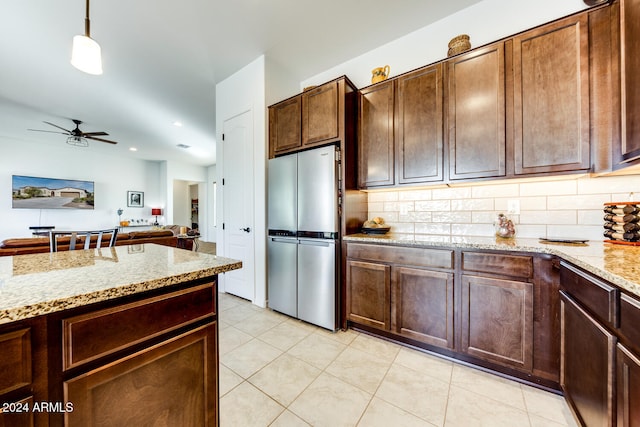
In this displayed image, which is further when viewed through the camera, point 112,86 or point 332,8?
point 112,86

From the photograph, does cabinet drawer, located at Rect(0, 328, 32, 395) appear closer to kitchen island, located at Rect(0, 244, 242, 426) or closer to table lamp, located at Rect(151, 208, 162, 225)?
kitchen island, located at Rect(0, 244, 242, 426)

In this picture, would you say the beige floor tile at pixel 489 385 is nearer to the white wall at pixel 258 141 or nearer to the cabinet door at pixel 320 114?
the white wall at pixel 258 141

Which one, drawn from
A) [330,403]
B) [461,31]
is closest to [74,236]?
[330,403]

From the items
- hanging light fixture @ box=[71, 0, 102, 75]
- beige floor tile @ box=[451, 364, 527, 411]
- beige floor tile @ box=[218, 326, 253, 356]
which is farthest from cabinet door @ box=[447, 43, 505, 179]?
hanging light fixture @ box=[71, 0, 102, 75]

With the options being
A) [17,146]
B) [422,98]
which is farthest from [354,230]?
[17,146]

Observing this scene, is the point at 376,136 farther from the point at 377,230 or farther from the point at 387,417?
the point at 387,417

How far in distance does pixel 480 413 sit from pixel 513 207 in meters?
1.54

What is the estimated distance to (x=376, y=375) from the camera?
1638 millimetres

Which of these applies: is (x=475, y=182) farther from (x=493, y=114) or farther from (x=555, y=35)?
(x=555, y=35)

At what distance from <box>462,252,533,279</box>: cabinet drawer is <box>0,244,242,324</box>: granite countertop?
5.10 ft

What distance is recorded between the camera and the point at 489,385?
5.04 feet

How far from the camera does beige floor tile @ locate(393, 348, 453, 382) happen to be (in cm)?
165

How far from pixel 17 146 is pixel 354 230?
27.5 feet

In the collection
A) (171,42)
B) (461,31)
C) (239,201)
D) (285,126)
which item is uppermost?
(171,42)
